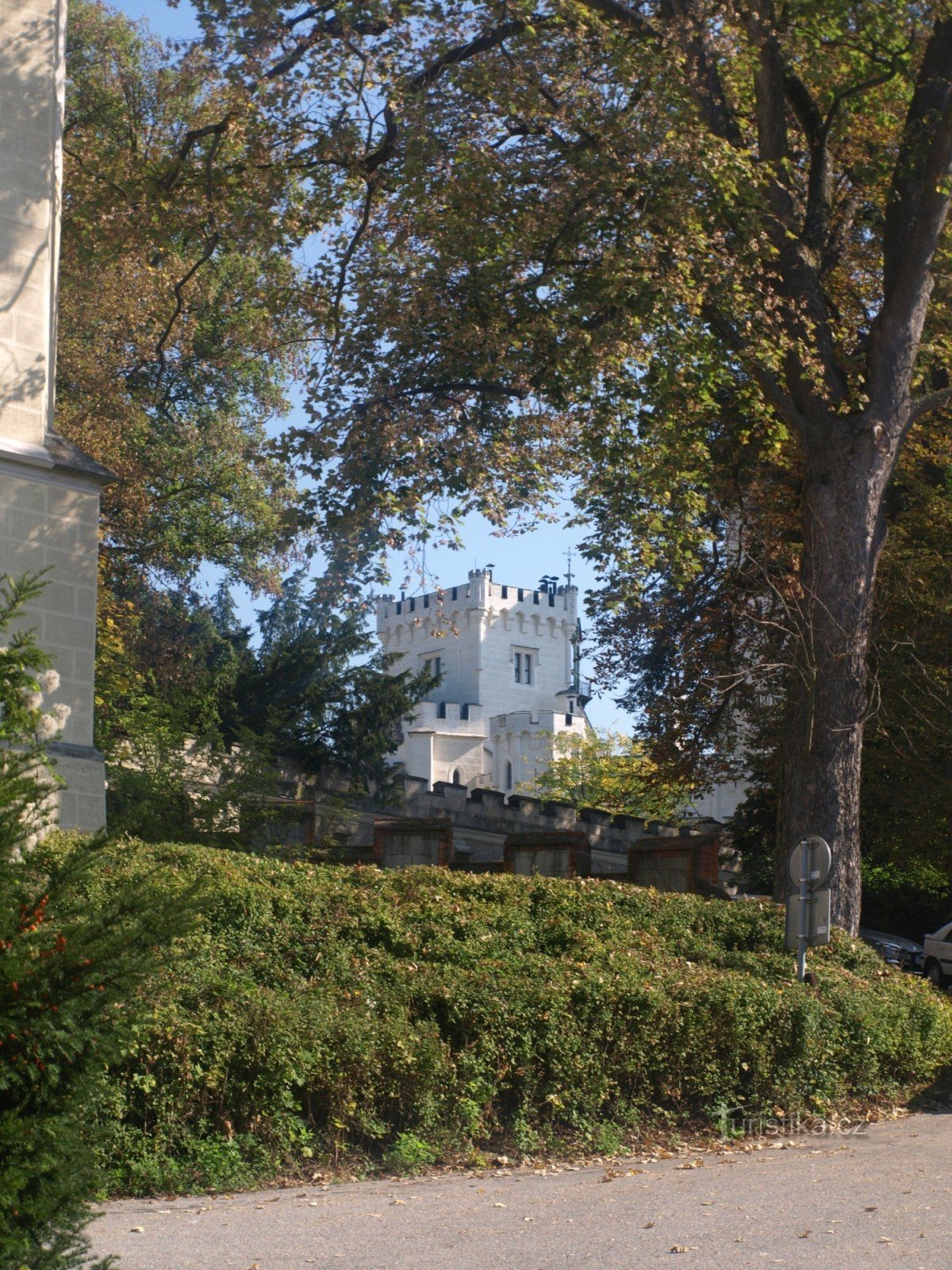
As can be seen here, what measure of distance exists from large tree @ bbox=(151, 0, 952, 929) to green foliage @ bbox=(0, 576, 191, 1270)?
11214 millimetres

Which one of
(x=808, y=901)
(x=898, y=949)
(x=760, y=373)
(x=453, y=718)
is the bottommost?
(x=898, y=949)

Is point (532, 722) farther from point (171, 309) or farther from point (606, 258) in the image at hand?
point (606, 258)

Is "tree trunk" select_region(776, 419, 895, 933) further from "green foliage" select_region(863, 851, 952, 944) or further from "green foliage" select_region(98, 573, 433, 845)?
"green foliage" select_region(863, 851, 952, 944)

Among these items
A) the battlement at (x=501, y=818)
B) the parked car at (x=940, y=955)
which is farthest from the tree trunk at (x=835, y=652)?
the battlement at (x=501, y=818)

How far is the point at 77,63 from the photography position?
29.1 m

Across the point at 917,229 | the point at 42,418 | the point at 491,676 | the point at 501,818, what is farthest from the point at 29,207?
the point at 491,676

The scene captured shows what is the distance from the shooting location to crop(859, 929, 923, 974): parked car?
25703 mm

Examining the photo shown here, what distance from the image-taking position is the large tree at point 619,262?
48.3ft

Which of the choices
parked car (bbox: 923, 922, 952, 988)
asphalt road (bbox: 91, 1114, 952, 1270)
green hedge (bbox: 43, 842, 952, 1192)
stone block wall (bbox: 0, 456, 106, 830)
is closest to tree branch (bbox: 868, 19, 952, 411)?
green hedge (bbox: 43, 842, 952, 1192)

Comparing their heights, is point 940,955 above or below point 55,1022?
below

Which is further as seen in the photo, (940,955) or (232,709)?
(232,709)

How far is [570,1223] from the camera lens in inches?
283

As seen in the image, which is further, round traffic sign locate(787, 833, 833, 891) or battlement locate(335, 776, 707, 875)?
battlement locate(335, 776, 707, 875)

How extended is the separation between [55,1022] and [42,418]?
10793 mm
